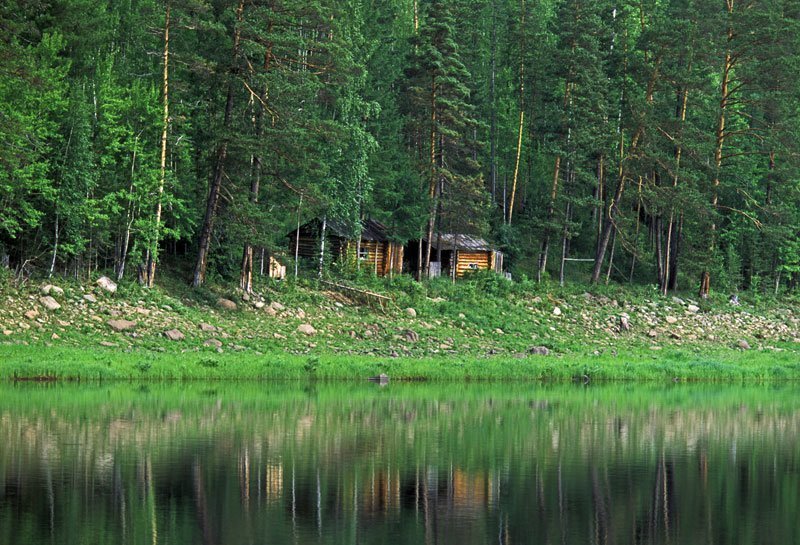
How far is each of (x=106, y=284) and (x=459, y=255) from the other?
91.1 ft

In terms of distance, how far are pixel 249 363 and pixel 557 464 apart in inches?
724

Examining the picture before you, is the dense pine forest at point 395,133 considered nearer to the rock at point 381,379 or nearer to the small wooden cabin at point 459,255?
the small wooden cabin at point 459,255

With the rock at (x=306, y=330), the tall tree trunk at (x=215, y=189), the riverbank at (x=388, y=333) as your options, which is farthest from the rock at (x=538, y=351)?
the tall tree trunk at (x=215, y=189)

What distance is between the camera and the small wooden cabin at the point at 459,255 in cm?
6456

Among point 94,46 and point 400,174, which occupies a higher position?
point 94,46

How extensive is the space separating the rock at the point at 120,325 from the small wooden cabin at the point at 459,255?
2387 cm

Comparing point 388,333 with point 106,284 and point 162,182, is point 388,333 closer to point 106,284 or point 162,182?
point 162,182

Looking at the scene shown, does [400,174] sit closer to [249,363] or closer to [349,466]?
[249,363]

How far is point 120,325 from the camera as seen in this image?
137 feet

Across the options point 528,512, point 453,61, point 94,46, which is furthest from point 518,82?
point 528,512

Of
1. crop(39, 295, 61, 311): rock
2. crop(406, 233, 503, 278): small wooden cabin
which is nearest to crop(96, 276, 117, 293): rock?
crop(39, 295, 61, 311): rock

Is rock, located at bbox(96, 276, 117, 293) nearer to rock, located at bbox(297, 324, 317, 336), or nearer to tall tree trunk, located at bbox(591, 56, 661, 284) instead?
rock, located at bbox(297, 324, 317, 336)

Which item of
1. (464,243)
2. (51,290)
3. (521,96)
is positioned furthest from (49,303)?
(521,96)

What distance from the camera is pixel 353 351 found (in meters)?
45.0
